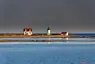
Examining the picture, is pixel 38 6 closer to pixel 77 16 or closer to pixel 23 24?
pixel 23 24

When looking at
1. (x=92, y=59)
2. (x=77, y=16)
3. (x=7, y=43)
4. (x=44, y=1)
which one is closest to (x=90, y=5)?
(x=77, y=16)

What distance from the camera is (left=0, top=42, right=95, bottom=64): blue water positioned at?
217 cm

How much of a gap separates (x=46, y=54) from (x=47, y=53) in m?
0.02

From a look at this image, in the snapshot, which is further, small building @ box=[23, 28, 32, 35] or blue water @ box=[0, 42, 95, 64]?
small building @ box=[23, 28, 32, 35]

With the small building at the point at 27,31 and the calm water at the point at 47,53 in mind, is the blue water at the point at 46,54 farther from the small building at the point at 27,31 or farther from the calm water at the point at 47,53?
the small building at the point at 27,31

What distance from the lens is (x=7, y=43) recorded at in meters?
2.38

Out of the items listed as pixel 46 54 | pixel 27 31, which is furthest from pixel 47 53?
pixel 27 31

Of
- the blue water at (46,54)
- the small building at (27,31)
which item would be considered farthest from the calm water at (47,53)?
the small building at (27,31)

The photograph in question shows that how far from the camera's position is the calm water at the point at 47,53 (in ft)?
7.13

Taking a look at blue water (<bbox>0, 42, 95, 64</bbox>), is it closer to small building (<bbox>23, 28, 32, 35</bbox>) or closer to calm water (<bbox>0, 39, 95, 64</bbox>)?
calm water (<bbox>0, 39, 95, 64</bbox>)

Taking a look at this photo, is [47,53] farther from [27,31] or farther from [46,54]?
[27,31]

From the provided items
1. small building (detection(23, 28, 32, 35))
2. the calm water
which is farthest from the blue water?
small building (detection(23, 28, 32, 35))

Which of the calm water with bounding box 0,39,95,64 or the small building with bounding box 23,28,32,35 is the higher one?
the small building with bounding box 23,28,32,35

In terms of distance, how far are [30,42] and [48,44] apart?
0.25 m
